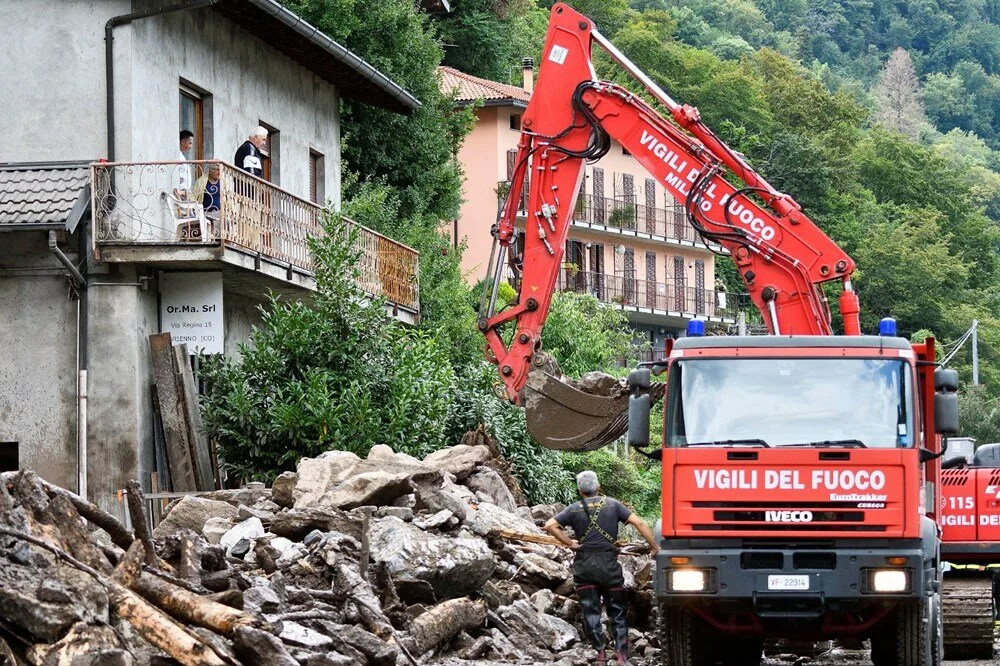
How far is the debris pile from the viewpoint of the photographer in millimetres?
12711

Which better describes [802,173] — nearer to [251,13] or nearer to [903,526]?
[251,13]

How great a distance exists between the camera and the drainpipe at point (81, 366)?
24812mm

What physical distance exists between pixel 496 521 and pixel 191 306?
6.66 metres

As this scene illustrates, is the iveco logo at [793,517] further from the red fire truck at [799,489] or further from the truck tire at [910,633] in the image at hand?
the truck tire at [910,633]

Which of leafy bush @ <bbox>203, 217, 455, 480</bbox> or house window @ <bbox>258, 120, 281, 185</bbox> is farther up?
house window @ <bbox>258, 120, 281, 185</bbox>

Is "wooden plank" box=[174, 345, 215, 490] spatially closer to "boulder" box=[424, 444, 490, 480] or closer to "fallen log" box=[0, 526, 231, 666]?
"boulder" box=[424, 444, 490, 480]

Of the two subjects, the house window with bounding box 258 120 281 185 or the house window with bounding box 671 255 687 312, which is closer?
the house window with bounding box 258 120 281 185

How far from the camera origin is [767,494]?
1470 cm

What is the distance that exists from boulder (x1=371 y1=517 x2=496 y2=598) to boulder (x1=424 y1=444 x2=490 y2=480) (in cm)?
487

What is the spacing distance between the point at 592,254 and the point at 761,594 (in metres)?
59.9

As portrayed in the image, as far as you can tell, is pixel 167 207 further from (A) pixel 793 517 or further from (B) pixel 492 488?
(A) pixel 793 517

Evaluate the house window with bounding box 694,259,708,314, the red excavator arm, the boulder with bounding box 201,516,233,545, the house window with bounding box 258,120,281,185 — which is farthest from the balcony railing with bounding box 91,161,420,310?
the house window with bounding box 694,259,708,314

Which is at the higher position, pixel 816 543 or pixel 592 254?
pixel 592 254

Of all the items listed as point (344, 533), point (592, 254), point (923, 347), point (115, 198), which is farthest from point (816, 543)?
point (592, 254)
